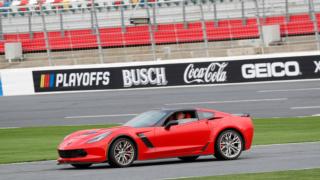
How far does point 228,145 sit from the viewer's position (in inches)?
581

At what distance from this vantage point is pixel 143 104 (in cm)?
2853

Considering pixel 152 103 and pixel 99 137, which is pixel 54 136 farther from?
pixel 152 103

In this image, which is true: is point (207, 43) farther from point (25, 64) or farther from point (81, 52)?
point (25, 64)

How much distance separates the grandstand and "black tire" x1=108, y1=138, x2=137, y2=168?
20.3 metres

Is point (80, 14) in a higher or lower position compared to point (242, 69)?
higher

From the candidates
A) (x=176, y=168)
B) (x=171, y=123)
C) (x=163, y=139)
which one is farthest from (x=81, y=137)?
(x=176, y=168)

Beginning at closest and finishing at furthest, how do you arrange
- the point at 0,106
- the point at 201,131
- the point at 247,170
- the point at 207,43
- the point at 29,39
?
1. the point at 247,170
2. the point at 201,131
3. the point at 0,106
4. the point at 207,43
5. the point at 29,39

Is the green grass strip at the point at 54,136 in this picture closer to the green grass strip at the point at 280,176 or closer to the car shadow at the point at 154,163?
the car shadow at the point at 154,163

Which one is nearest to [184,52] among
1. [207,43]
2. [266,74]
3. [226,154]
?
[207,43]

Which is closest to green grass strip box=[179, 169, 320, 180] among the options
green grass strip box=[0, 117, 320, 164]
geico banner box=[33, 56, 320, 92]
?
green grass strip box=[0, 117, 320, 164]

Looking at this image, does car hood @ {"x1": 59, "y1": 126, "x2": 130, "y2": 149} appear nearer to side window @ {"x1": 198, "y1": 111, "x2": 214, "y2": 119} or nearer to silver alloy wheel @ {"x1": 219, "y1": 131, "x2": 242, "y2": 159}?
side window @ {"x1": 198, "y1": 111, "x2": 214, "y2": 119}

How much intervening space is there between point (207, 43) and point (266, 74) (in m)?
3.15

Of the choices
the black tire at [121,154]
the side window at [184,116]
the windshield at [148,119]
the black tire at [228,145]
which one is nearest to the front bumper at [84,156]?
the black tire at [121,154]

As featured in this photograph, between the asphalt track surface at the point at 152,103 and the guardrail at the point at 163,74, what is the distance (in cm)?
48
